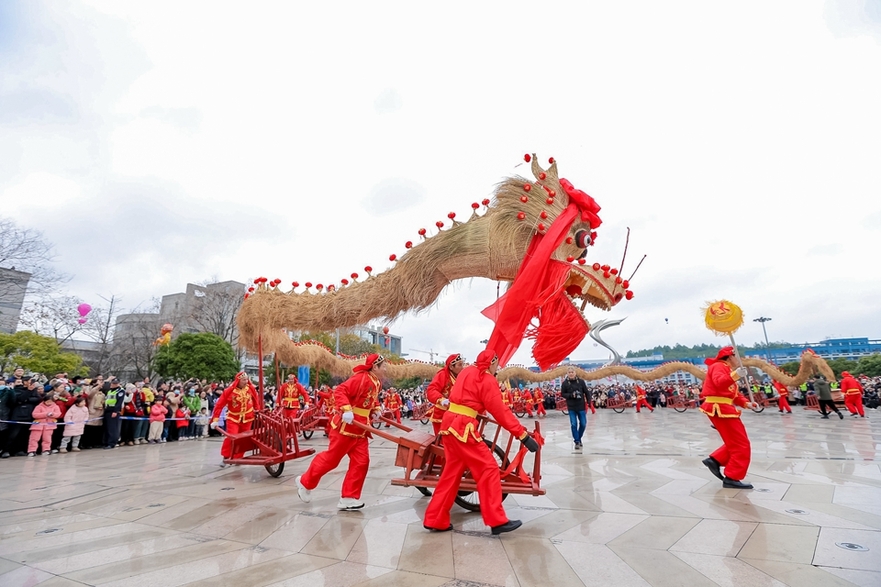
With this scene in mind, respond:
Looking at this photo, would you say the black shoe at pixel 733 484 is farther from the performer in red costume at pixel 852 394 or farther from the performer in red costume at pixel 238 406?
the performer in red costume at pixel 852 394

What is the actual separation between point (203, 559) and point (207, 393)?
1198 cm

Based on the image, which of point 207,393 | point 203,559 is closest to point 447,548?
point 203,559

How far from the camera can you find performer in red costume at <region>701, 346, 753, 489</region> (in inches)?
189

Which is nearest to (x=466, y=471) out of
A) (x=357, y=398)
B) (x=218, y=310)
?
(x=357, y=398)

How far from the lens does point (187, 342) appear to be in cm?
2491

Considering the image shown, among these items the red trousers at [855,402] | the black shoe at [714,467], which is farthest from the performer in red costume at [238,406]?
the red trousers at [855,402]

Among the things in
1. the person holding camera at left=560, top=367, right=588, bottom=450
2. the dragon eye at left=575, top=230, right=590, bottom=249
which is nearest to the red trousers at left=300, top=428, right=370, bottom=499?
the dragon eye at left=575, top=230, right=590, bottom=249

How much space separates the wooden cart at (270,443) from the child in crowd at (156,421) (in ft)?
21.2

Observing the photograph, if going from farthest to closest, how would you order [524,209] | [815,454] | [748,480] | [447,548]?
1. [815,454]
2. [748,480]
3. [524,209]
4. [447,548]

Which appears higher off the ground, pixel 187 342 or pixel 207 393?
pixel 187 342

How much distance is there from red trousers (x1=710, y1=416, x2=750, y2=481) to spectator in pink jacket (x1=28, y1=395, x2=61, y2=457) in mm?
11943

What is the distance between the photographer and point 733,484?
4.77 meters

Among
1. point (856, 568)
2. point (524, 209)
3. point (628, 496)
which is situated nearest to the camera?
point (856, 568)

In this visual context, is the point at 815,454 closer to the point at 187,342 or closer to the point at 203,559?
the point at 203,559
